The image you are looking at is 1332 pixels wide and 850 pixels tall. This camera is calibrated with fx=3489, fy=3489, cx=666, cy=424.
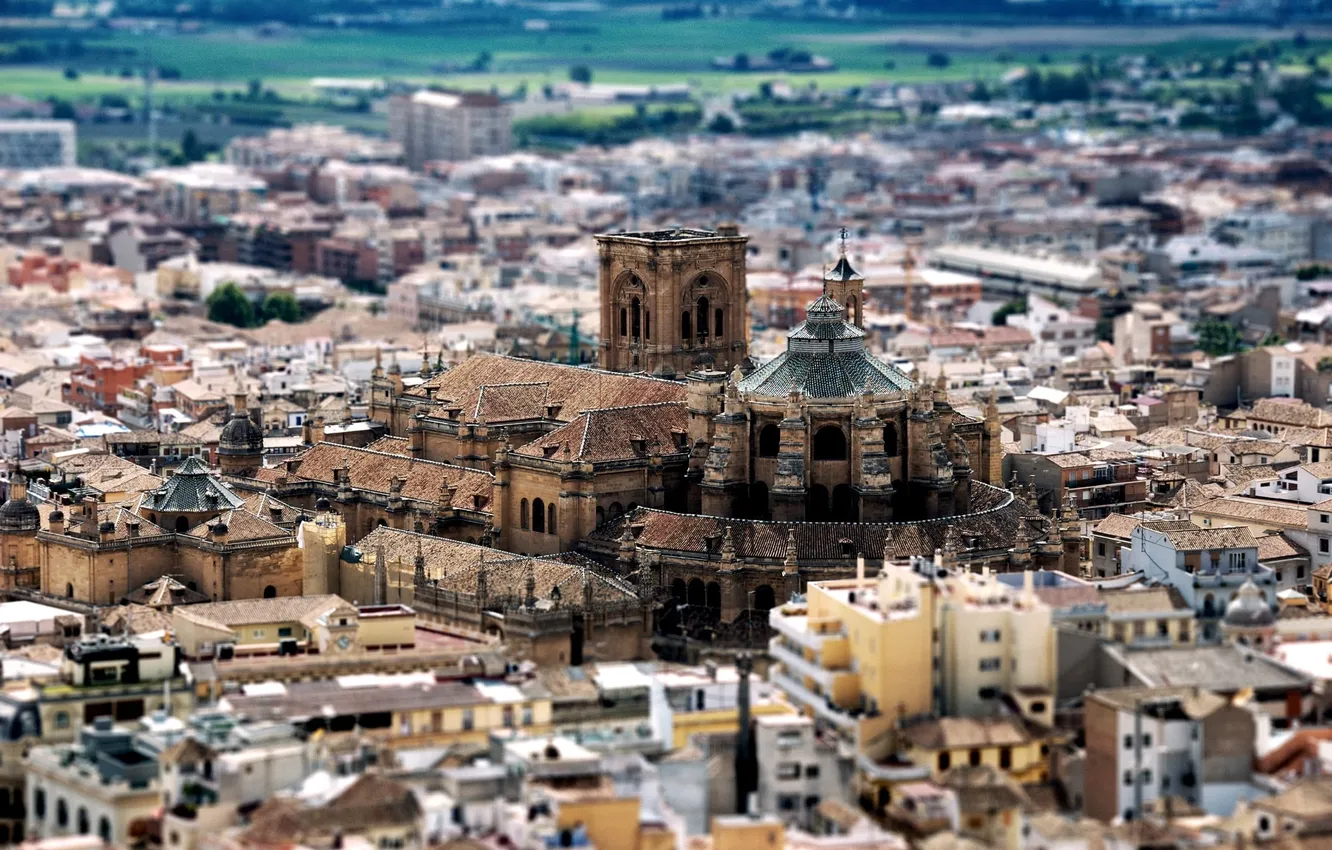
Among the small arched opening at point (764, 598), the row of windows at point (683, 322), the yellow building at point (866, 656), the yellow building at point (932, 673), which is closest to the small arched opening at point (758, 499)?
the small arched opening at point (764, 598)

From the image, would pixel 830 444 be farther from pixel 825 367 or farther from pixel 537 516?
pixel 537 516

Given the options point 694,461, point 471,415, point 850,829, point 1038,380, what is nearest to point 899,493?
point 694,461

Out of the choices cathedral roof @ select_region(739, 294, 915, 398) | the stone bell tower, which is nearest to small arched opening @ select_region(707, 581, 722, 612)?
cathedral roof @ select_region(739, 294, 915, 398)

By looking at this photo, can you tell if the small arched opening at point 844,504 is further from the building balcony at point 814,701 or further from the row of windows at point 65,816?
the row of windows at point 65,816

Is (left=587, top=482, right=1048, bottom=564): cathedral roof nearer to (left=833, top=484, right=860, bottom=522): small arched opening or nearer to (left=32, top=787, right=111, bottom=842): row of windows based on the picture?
(left=833, top=484, right=860, bottom=522): small arched opening

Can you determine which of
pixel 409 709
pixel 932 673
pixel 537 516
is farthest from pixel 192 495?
pixel 932 673

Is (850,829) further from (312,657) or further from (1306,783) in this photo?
(312,657)
